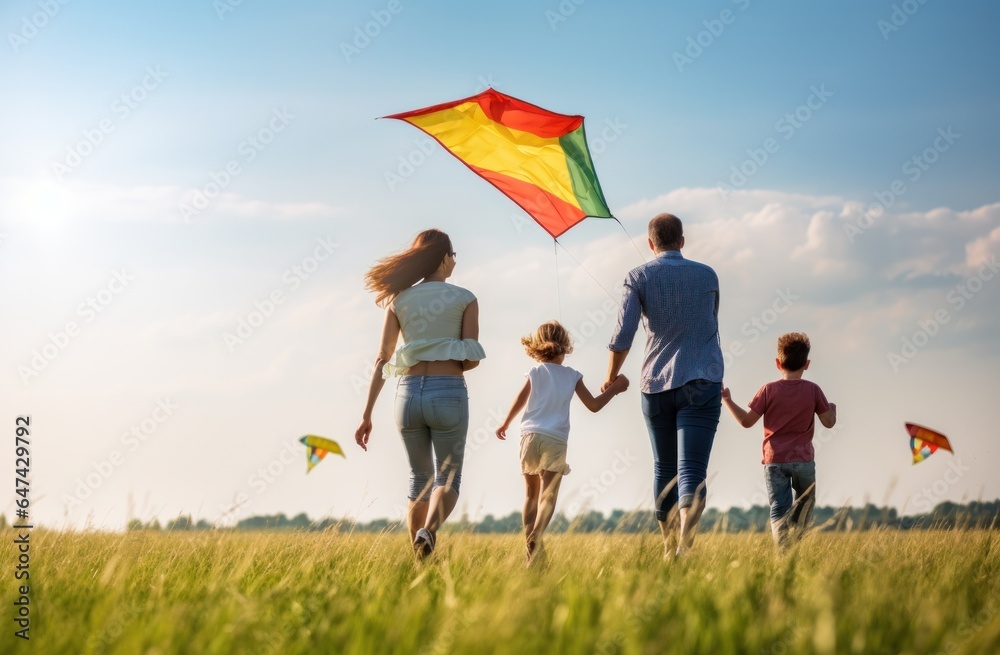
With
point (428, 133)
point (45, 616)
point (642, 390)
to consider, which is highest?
point (428, 133)

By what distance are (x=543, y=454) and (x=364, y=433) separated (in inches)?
50.4

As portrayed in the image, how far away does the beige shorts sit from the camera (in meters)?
6.45

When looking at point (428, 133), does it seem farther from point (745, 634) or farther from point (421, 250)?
point (745, 634)

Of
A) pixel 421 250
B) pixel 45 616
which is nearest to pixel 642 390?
pixel 421 250

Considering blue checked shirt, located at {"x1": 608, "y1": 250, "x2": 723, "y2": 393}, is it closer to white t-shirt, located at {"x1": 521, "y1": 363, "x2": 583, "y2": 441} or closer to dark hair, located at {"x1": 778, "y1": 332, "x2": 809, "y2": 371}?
white t-shirt, located at {"x1": 521, "y1": 363, "x2": 583, "y2": 441}

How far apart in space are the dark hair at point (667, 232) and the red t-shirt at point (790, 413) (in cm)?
153

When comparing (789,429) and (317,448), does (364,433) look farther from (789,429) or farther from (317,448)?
(317,448)

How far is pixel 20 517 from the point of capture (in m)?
6.02

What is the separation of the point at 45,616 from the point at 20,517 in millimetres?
2790

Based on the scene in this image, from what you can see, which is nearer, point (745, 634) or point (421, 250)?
point (745, 634)

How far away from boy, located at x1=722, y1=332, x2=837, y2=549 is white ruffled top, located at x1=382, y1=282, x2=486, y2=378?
2316 millimetres

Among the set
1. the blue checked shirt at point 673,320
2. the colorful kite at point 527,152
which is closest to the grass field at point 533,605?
the blue checked shirt at point 673,320

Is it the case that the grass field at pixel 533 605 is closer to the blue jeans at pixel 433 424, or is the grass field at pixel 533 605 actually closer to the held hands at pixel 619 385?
the blue jeans at pixel 433 424

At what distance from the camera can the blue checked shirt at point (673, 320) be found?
19.6 feet
